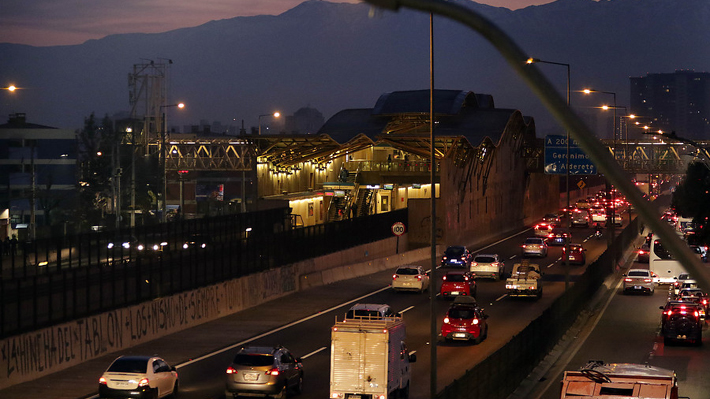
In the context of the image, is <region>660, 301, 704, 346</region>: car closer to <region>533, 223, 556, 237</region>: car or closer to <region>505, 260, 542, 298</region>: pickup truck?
<region>505, 260, 542, 298</region>: pickup truck

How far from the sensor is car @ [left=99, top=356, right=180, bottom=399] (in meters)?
22.7

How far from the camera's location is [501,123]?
93.3m

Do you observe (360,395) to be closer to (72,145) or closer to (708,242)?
(708,242)

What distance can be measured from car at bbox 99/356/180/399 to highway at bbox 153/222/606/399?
1.50m

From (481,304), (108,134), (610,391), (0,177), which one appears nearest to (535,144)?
(108,134)

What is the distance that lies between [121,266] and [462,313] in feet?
39.0

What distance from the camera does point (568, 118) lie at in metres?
5.61

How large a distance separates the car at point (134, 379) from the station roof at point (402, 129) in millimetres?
53073

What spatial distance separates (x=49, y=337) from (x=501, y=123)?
2776 inches

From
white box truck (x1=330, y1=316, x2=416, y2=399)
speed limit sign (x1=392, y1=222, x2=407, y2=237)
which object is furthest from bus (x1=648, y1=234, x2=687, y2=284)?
white box truck (x1=330, y1=316, x2=416, y2=399)

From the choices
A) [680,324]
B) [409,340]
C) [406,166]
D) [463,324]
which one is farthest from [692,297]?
[406,166]

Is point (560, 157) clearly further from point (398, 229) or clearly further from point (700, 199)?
point (398, 229)

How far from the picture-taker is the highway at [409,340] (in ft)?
86.7

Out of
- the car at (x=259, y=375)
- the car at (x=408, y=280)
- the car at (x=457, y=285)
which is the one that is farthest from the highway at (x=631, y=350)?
the car at (x=408, y=280)
